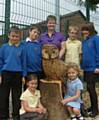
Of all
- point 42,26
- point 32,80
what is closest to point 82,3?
point 42,26

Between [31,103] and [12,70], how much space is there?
23.6 inches

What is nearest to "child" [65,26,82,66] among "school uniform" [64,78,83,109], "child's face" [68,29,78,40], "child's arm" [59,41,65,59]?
"child's face" [68,29,78,40]

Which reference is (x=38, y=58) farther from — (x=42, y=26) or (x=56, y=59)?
(x=42, y=26)

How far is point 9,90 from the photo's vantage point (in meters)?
7.47

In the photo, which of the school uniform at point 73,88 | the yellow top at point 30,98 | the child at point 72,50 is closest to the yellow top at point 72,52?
the child at point 72,50

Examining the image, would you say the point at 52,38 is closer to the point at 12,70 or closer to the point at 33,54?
the point at 33,54

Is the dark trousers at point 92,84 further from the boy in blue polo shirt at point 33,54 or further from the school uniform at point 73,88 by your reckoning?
the boy in blue polo shirt at point 33,54

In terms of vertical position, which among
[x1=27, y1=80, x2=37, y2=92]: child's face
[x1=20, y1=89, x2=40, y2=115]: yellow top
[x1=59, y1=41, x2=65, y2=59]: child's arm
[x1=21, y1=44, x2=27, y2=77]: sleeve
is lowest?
[x1=20, y1=89, x2=40, y2=115]: yellow top

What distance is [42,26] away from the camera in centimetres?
997

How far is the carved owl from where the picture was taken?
291 inches

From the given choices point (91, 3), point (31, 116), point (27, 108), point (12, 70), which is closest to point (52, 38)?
point (12, 70)

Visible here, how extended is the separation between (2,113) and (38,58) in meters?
1.08

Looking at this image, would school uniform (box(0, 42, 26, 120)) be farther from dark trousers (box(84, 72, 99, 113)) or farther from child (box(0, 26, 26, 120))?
dark trousers (box(84, 72, 99, 113))

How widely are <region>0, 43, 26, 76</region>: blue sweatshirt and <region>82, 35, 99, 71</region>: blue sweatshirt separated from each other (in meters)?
1.14
